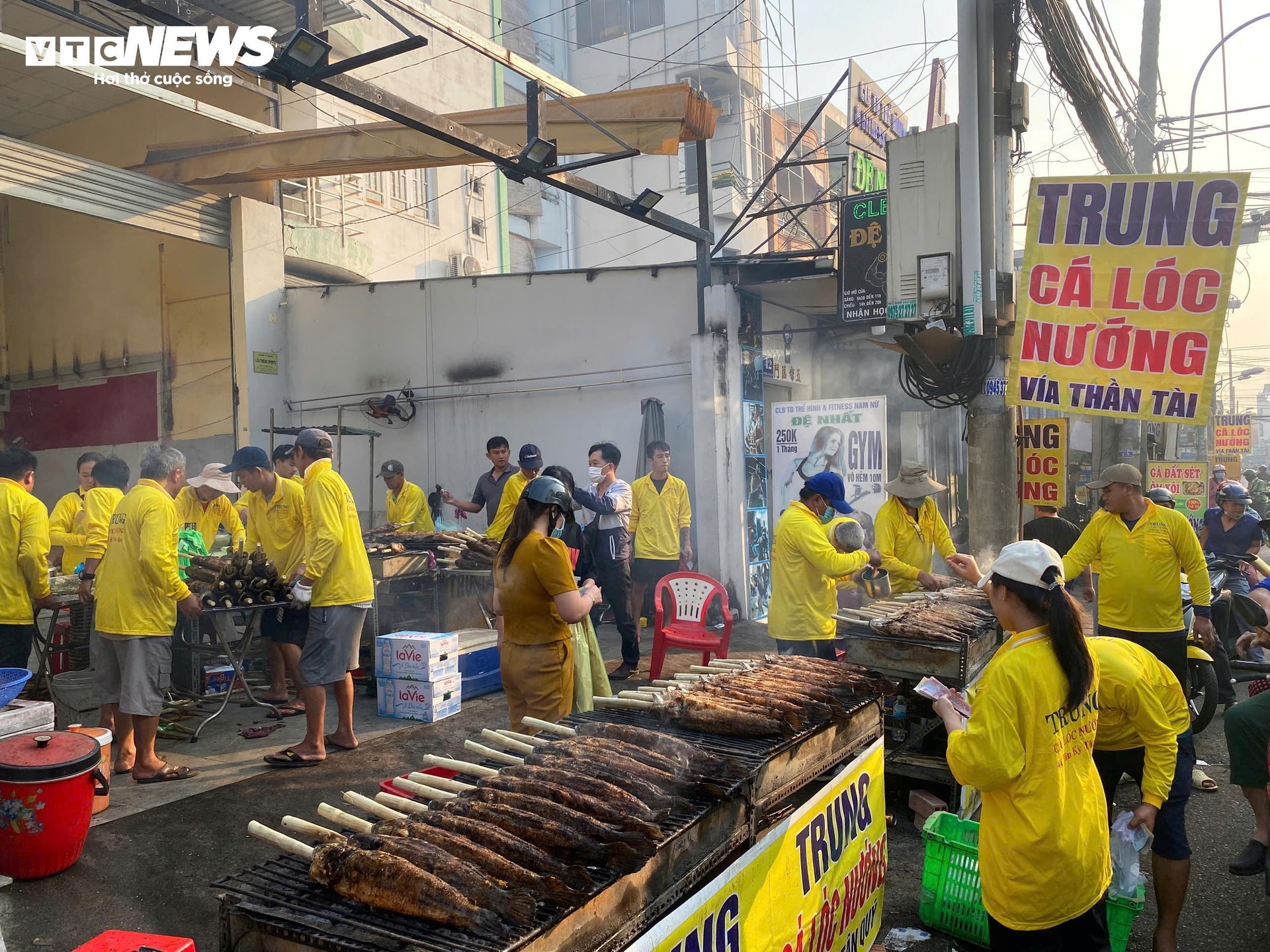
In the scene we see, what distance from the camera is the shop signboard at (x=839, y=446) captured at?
37.4 ft

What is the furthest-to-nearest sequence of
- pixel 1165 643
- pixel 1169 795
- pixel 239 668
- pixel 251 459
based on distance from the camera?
pixel 239 668
pixel 251 459
pixel 1165 643
pixel 1169 795

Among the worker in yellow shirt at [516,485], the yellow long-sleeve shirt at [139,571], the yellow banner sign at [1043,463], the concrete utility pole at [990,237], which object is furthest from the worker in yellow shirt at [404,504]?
the yellow banner sign at [1043,463]

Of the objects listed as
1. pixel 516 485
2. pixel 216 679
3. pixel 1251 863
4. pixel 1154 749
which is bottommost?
pixel 1251 863

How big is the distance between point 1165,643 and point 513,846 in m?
5.58

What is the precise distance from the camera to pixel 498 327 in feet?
44.2

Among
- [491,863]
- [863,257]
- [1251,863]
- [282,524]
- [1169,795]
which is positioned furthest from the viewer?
[863,257]

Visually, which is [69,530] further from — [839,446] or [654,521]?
[839,446]

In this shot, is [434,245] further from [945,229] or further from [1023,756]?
[1023,756]

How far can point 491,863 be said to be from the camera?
2.38 metres

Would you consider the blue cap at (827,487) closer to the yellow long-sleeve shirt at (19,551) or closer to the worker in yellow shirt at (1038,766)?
the worker in yellow shirt at (1038,766)

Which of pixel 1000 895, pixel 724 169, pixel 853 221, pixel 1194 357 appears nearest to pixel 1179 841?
pixel 1000 895

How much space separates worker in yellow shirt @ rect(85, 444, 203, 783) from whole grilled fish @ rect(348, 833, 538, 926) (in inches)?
169

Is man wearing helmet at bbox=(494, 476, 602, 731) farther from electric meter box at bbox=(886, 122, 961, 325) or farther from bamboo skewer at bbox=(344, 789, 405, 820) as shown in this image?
electric meter box at bbox=(886, 122, 961, 325)

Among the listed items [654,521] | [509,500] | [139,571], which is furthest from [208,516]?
[654,521]
